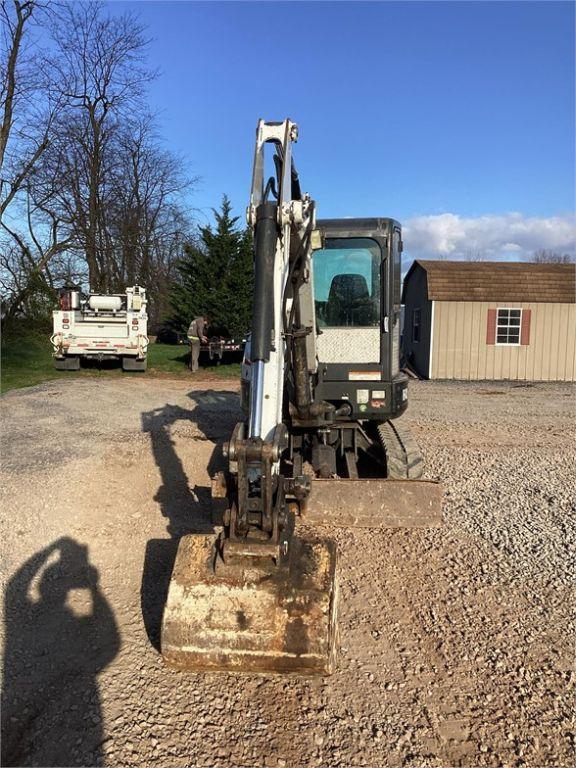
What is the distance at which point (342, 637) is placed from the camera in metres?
3.70

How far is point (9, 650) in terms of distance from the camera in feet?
11.7

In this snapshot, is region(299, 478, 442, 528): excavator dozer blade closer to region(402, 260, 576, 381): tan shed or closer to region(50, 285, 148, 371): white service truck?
region(50, 285, 148, 371): white service truck

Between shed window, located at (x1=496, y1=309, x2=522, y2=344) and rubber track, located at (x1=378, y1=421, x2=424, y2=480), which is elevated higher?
shed window, located at (x1=496, y1=309, x2=522, y2=344)

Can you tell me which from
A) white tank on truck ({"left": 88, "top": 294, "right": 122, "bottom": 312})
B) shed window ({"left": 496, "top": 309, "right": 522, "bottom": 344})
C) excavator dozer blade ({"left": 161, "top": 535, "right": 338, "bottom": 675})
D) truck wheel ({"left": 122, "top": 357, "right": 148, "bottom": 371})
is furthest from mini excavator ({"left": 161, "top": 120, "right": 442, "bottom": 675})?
shed window ({"left": 496, "top": 309, "right": 522, "bottom": 344})

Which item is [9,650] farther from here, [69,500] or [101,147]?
[101,147]

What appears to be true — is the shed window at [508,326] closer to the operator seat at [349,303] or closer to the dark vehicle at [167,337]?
the operator seat at [349,303]

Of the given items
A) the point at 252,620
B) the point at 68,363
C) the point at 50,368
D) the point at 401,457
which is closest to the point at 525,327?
the point at 68,363

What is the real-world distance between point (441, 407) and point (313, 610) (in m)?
10.4

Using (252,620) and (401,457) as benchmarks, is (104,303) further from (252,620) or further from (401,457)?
(252,620)

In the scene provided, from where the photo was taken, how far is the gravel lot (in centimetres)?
285

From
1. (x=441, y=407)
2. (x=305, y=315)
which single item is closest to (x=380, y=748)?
(x=305, y=315)

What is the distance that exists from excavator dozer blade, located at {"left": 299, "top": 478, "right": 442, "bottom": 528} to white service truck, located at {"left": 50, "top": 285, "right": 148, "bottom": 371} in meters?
13.1

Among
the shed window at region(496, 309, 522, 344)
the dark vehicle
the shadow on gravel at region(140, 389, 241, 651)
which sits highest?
the shed window at region(496, 309, 522, 344)

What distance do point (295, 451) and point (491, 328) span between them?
49.8 feet
